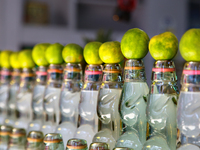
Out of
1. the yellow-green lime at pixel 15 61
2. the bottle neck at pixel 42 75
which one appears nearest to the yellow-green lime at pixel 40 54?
the bottle neck at pixel 42 75

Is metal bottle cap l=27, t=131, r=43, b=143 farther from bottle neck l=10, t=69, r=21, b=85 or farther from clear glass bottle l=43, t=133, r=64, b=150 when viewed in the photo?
bottle neck l=10, t=69, r=21, b=85

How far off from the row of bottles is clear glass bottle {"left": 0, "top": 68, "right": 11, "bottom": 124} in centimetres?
18

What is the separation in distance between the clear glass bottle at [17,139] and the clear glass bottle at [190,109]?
0.33 metres

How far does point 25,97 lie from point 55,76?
16cm

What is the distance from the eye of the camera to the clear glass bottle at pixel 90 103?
1.54ft

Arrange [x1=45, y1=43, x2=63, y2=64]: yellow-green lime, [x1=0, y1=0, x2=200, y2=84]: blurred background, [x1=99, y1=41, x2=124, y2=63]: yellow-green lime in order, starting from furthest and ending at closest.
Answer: [x1=0, y1=0, x2=200, y2=84]: blurred background < [x1=45, y1=43, x2=63, y2=64]: yellow-green lime < [x1=99, y1=41, x2=124, y2=63]: yellow-green lime

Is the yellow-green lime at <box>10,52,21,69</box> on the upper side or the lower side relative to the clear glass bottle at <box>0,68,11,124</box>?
upper

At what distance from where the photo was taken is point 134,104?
1.33 ft

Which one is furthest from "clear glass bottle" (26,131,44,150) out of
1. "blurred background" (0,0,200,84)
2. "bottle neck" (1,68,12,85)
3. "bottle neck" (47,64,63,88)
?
"blurred background" (0,0,200,84)

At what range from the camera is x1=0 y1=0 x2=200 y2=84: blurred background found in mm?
2871

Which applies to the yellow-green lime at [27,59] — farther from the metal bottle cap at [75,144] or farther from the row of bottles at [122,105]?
the metal bottle cap at [75,144]

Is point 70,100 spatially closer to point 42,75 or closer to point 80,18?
point 42,75

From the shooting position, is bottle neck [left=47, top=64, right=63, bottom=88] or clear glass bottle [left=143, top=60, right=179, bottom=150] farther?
bottle neck [left=47, top=64, right=63, bottom=88]

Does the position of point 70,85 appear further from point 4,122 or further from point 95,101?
point 4,122
